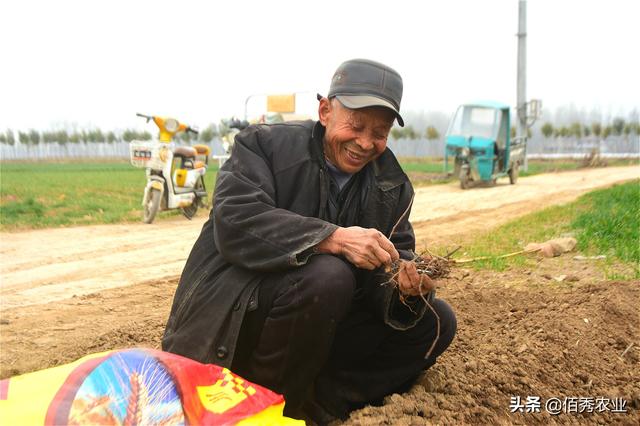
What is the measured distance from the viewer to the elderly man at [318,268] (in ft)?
6.77

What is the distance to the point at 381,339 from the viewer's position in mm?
2432

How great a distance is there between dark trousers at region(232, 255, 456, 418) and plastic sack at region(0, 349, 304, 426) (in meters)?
0.26

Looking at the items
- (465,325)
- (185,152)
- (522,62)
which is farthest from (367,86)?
(522,62)

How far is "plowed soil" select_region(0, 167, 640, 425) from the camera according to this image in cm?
238

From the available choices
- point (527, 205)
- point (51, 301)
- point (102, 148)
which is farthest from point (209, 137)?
point (51, 301)

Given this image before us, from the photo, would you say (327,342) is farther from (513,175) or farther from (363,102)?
(513,175)

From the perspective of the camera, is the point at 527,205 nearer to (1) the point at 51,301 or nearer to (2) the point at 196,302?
(1) the point at 51,301

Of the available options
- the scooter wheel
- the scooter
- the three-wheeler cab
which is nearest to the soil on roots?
the scooter

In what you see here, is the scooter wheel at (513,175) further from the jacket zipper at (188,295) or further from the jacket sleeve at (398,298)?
the jacket zipper at (188,295)

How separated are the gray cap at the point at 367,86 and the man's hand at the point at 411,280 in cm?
55

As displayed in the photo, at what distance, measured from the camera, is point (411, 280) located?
82.1 inches

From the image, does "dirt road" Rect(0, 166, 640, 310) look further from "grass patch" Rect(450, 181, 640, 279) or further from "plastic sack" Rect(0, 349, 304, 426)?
"plastic sack" Rect(0, 349, 304, 426)

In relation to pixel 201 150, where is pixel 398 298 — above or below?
below

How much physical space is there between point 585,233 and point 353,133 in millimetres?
3920
